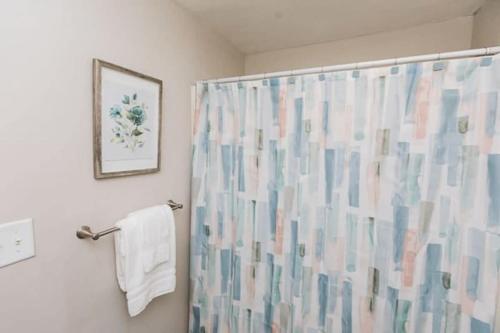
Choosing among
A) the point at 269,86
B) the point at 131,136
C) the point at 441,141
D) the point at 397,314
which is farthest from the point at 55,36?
the point at 397,314

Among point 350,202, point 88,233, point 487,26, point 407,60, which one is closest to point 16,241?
point 88,233

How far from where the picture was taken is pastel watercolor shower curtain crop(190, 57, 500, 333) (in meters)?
0.95

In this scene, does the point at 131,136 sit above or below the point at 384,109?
below

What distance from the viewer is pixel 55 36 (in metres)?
0.83

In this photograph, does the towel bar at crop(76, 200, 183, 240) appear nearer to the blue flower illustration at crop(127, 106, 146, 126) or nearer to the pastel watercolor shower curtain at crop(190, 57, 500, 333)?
the blue flower illustration at crop(127, 106, 146, 126)

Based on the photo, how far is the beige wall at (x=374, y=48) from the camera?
1487 millimetres

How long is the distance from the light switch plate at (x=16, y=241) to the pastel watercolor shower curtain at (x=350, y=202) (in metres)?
Result: 0.79

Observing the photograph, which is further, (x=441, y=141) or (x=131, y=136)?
(x=131, y=136)

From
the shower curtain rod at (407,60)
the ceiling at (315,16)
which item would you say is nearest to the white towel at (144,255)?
the shower curtain rod at (407,60)

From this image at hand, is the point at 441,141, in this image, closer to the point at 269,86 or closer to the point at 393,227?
the point at 393,227

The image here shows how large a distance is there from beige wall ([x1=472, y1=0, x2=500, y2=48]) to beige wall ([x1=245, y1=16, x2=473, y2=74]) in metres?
0.07

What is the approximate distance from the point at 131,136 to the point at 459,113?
53.7 inches

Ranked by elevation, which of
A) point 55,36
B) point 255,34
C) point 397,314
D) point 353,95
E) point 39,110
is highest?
point 255,34

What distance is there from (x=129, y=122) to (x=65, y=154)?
292 millimetres
